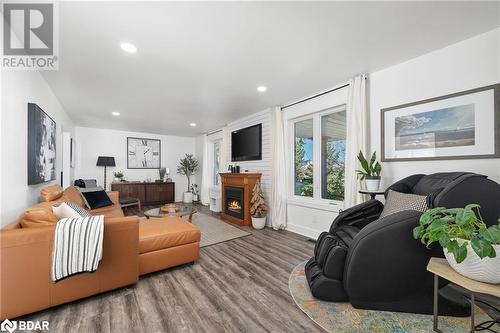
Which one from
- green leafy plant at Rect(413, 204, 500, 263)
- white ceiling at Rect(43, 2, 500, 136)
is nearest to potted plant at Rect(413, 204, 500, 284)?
green leafy plant at Rect(413, 204, 500, 263)

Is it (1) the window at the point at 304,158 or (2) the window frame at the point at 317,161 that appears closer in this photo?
(2) the window frame at the point at 317,161

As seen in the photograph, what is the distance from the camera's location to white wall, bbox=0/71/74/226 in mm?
1747

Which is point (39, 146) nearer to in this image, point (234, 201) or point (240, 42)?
point (240, 42)

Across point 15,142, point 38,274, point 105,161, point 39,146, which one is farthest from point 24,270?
point 105,161

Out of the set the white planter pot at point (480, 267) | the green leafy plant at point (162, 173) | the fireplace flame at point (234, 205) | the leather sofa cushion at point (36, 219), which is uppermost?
the green leafy plant at point (162, 173)

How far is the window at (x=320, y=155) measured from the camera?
3352 millimetres

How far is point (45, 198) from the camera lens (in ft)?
7.88

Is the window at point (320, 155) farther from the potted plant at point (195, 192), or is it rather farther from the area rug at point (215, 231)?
the potted plant at point (195, 192)

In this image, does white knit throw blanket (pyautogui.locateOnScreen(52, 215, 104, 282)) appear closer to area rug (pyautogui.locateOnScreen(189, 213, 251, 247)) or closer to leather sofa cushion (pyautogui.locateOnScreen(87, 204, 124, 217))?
area rug (pyautogui.locateOnScreen(189, 213, 251, 247))

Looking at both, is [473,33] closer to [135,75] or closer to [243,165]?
[135,75]

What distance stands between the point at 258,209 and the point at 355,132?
229 cm

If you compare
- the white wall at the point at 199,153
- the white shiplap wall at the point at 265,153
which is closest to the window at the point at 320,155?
the white shiplap wall at the point at 265,153

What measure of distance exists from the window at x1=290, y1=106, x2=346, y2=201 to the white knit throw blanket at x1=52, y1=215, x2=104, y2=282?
314 centimetres

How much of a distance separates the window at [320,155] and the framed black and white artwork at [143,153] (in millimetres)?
5109
